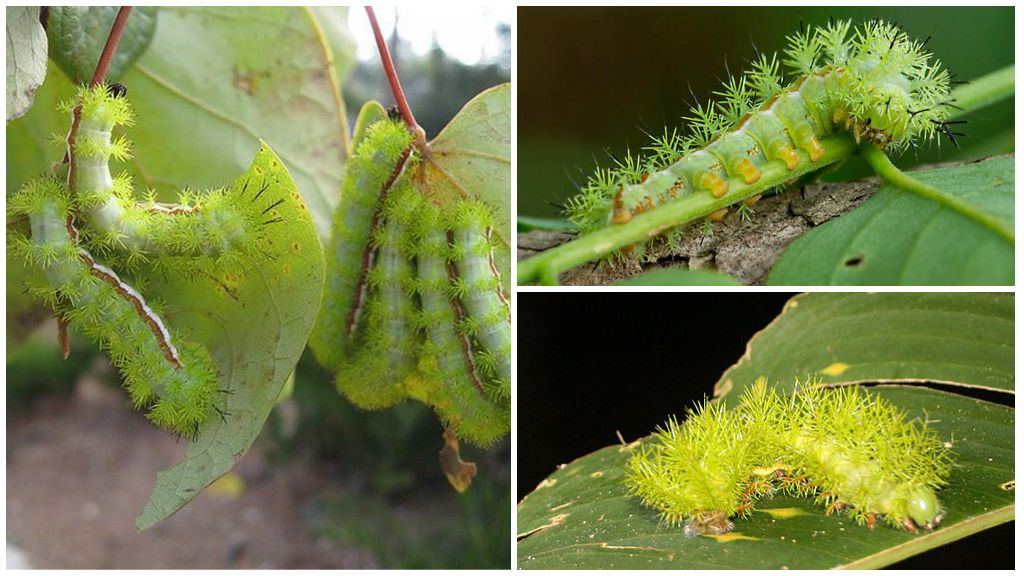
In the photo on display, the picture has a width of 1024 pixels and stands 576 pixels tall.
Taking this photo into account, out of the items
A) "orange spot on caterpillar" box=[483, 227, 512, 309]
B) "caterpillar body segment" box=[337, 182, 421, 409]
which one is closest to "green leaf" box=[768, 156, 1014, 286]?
"orange spot on caterpillar" box=[483, 227, 512, 309]

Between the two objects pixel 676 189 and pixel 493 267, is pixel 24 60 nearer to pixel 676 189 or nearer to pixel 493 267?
pixel 493 267

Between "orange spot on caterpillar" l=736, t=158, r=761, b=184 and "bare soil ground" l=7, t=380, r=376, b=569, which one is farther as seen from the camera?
"bare soil ground" l=7, t=380, r=376, b=569

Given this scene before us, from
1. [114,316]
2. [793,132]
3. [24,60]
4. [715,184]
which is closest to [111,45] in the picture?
[24,60]

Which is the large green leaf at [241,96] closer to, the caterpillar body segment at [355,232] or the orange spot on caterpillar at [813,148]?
the caterpillar body segment at [355,232]

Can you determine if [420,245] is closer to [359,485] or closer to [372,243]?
[372,243]

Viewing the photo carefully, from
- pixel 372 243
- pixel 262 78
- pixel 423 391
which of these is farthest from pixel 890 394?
pixel 262 78

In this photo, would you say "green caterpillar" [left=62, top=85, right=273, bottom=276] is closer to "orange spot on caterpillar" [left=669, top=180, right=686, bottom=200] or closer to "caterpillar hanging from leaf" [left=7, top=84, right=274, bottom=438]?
"caterpillar hanging from leaf" [left=7, top=84, right=274, bottom=438]

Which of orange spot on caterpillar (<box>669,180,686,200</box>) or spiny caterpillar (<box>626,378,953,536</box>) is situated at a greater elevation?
orange spot on caterpillar (<box>669,180,686,200</box>)

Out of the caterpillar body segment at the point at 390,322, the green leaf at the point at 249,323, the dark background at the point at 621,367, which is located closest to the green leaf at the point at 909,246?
the dark background at the point at 621,367

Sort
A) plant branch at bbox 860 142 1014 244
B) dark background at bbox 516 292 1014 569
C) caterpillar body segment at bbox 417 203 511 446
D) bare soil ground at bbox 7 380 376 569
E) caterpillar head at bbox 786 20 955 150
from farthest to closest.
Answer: bare soil ground at bbox 7 380 376 569 → dark background at bbox 516 292 1014 569 → caterpillar body segment at bbox 417 203 511 446 → caterpillar head at bbox 786 20 955 150 → plant branch at bbox 860 142 1014 244
